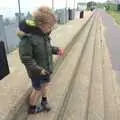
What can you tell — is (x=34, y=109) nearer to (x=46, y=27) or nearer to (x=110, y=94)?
(x=46, y=27)

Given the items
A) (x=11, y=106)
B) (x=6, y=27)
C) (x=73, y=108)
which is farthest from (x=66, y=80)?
(x=6, y=27)

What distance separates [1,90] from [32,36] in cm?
137

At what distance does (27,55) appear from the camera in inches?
159

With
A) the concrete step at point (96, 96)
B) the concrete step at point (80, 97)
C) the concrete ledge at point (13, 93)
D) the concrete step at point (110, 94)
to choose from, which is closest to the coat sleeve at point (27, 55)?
the concrete ledge at point (13, 93)

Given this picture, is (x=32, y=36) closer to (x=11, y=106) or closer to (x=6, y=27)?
(x=11, y=106)

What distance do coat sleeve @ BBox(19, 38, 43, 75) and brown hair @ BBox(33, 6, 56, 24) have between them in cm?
28

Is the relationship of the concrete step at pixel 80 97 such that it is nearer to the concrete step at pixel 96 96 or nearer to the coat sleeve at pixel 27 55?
the concrete step at pixel 96 96

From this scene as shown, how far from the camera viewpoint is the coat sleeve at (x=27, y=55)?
4.01 meters

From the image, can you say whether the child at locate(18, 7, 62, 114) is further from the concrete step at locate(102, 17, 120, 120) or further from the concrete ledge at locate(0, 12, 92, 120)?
the concrete step at locate(102, 17, 120, 120)

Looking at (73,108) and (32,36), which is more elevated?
(32,36)

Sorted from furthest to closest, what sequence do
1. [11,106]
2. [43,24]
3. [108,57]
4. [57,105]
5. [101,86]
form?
[108,57] → [101,86] → [57,105] → [11,106] → [43,24]

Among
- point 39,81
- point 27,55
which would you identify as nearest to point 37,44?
point 27,55

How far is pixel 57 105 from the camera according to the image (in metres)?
5.20

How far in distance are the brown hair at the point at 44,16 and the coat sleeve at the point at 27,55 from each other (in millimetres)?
285
